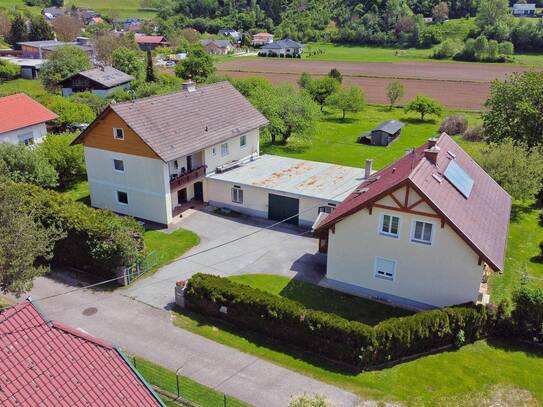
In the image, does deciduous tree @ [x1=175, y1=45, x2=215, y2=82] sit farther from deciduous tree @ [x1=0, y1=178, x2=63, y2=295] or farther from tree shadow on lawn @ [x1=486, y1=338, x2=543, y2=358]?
tree shadow on lawn @ [x1=486, y1=338, x2=543, y2=358]

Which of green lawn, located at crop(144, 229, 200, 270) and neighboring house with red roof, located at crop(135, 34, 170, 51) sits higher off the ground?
neighboring house with red roof, located at crop(135, 34, 170, 51)

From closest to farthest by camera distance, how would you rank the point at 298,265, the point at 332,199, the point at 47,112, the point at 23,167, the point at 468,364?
the point at 468,364
the point at 298,265
the point at 332,199
the point at 23,167
the point at 47,112

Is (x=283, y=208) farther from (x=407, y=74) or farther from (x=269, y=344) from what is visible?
(x=407, y=74)

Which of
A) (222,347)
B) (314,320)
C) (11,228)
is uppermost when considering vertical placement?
(11,228)

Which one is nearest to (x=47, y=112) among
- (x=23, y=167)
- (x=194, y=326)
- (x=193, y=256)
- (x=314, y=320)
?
(x=23, y=167)

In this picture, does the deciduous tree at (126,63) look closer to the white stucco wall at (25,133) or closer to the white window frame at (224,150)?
the white stucco wall at (25,133)

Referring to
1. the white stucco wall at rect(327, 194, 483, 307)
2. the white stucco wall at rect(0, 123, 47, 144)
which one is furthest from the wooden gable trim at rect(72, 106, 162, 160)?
the white stucco wall at rect(327, 194, 483, 307)

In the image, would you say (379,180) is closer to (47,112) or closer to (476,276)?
(476,276)
